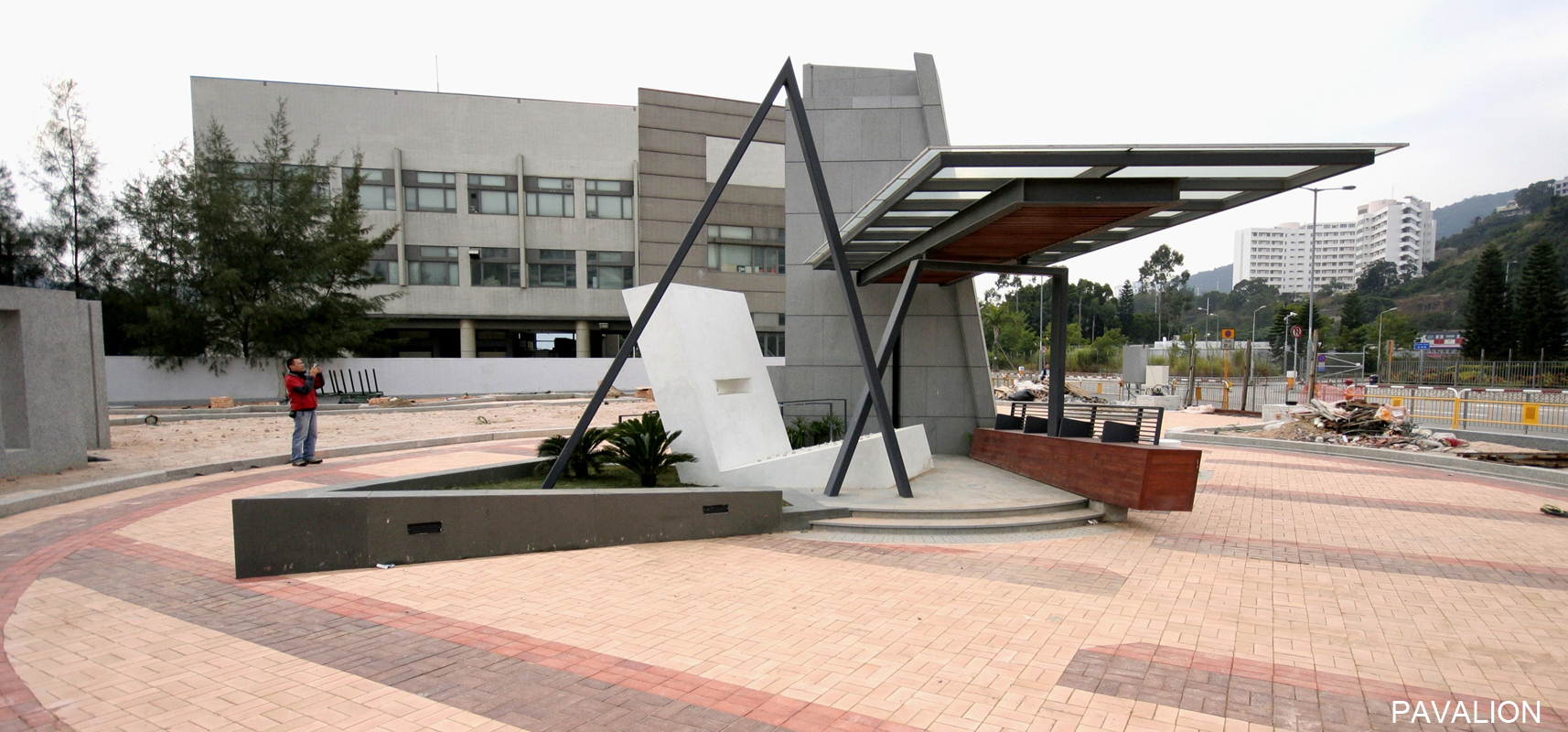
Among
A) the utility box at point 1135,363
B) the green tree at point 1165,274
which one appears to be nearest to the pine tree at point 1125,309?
the green tree at point 1165,274

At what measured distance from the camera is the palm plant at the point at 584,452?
895 cm

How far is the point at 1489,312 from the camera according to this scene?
181ft

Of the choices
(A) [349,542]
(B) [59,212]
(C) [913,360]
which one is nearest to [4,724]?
(A) [349,542]

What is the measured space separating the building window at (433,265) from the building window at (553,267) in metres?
4.23

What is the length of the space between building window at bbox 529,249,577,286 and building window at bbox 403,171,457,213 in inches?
200

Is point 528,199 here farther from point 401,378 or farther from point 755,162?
point 755,162

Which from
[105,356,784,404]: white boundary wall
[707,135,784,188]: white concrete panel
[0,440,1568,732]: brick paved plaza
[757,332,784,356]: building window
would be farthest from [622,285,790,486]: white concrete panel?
[707,135,784,188]: white concrete panel

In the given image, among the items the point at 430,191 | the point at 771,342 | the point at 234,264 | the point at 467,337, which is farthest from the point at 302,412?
the point at 771,342

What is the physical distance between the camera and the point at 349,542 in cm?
618

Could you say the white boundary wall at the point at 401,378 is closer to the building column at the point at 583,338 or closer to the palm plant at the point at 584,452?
the building column at the point at 583,338

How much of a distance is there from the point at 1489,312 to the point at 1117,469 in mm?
70466

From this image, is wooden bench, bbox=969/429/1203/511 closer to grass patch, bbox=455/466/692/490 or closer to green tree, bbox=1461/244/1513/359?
grass patch, bbox=455/466/692/490

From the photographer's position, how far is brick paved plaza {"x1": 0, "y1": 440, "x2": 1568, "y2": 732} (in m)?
3.64

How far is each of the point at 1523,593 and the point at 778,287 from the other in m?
40.6
